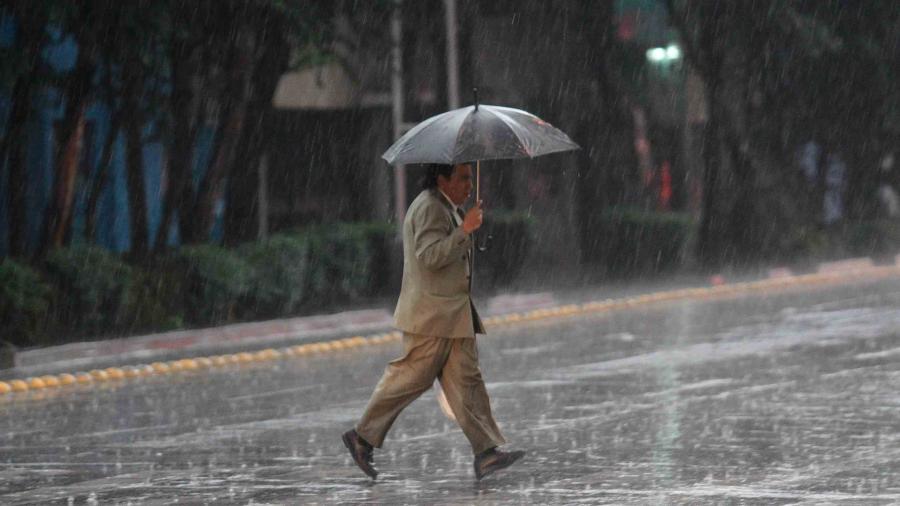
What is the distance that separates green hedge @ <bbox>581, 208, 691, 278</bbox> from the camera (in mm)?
34031

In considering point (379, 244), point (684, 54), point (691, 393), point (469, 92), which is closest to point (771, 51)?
point (684, 54)

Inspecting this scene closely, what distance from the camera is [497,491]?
9648 millimetres

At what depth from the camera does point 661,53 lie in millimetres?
35312

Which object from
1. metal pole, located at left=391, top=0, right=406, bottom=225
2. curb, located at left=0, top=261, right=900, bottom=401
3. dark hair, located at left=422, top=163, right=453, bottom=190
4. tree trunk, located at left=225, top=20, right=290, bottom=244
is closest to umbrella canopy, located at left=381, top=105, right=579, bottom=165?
dark hair, located at left=422, top=163, right=453, bottom=190

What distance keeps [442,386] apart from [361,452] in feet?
1.89

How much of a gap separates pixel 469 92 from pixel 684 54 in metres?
6.10

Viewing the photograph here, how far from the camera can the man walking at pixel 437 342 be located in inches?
391

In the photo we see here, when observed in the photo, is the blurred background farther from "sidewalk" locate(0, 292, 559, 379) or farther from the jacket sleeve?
the jacket sleeve

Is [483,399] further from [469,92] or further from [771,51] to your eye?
[771,51]

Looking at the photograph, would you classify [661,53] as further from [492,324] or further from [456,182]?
[456,182]

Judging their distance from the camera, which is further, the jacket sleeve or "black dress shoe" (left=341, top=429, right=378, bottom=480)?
"black dress shoe" (left=341, top=429, right=378, bottom=480)

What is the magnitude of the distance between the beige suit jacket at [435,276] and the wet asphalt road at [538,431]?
0.86 meters

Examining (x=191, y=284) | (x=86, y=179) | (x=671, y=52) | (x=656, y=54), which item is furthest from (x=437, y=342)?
(x=671, y=52)

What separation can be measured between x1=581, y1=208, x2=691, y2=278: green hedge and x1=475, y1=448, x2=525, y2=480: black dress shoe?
23.8 m
